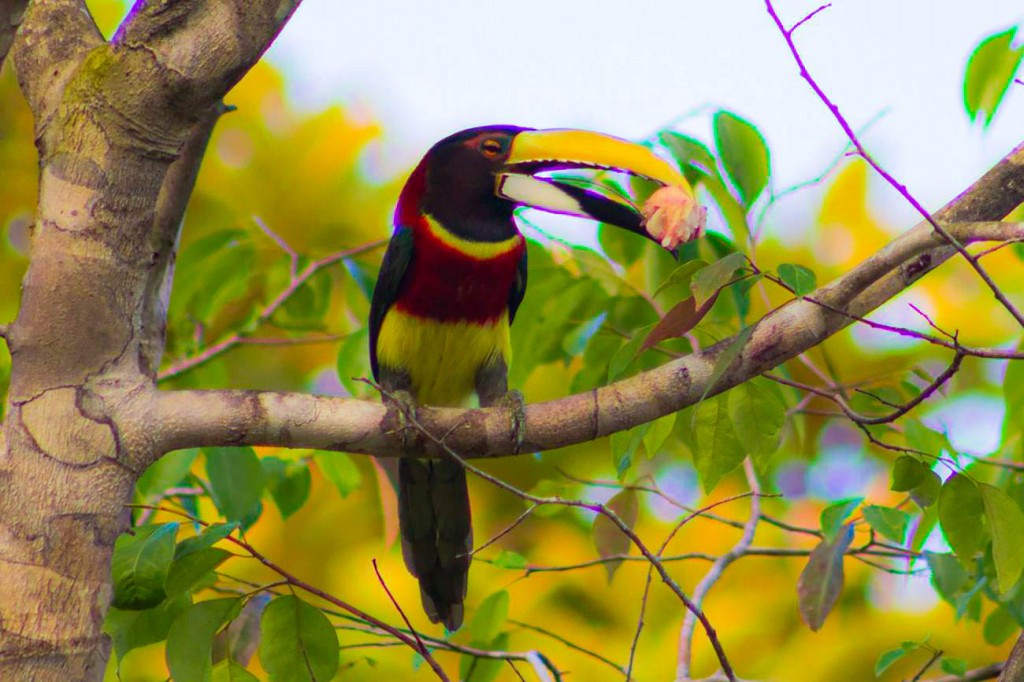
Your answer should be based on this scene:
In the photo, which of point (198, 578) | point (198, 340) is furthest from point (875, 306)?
point (198, 340)

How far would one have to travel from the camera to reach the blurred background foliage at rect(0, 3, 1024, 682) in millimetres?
2293

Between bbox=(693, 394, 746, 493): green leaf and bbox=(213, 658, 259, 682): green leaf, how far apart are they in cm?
97

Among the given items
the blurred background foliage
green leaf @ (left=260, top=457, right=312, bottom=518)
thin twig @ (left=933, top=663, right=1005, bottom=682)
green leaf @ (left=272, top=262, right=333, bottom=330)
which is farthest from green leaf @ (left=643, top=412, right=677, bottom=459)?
green leaf @ (left=272, top=262, right=333, bottom=330)

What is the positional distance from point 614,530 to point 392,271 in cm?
127

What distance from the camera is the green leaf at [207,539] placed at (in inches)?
78.3

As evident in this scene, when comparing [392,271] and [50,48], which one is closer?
[50,48]

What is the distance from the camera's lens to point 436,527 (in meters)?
3.32

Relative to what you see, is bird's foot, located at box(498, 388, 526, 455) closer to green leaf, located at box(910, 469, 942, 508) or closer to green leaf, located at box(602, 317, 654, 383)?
green leaf, located at box(602, 317, 654, 383)

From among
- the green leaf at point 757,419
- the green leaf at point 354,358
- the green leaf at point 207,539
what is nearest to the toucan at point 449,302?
the green leaf at point 354,358

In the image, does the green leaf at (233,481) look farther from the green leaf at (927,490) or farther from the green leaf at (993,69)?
the green leaf at (993,69)

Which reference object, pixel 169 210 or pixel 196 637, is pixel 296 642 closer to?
pixel 196 637

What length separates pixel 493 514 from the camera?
6.64 meters

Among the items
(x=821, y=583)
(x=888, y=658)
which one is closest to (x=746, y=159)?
(x=821, y=583)

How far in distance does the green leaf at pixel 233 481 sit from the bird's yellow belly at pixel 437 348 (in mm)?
1036
